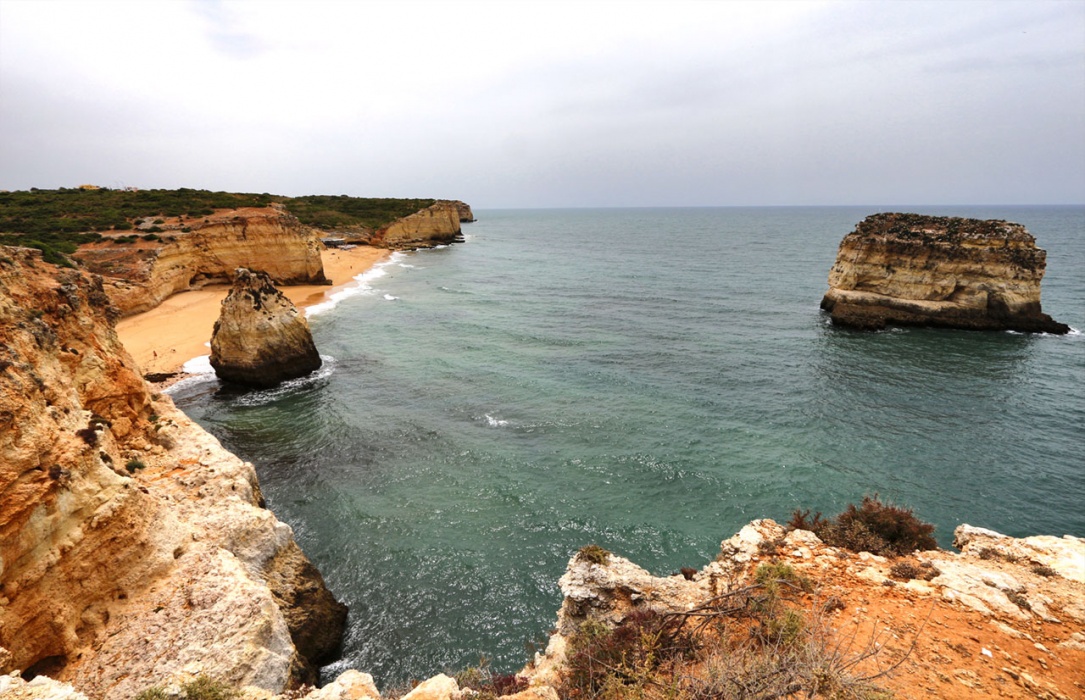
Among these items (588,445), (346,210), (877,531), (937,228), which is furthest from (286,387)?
(346,210)

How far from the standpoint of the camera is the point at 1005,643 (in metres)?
6.93

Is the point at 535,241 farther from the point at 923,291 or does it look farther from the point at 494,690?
the point at 494,690

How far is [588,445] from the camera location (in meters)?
19.0

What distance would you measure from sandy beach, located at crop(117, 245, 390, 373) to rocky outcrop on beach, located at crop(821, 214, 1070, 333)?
45.5m

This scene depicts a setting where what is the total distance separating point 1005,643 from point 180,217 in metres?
57.3

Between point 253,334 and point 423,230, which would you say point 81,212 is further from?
point 423,230

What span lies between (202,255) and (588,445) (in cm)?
3900

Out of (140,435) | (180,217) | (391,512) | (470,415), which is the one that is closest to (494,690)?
(391,512)

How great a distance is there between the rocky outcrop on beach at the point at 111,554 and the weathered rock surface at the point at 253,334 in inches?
499

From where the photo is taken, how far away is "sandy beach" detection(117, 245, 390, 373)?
26234 mm

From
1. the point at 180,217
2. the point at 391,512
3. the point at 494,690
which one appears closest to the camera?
the point at 494,690

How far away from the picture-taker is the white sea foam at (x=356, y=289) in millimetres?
39625

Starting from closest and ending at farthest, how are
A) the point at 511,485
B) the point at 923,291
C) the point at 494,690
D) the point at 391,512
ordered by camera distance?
the point at 494,690
the point at 391,512
the point at 511,485
the point at 923,291

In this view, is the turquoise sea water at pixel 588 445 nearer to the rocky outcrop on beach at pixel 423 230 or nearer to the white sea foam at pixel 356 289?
the white sea foam at pixel 356 289
